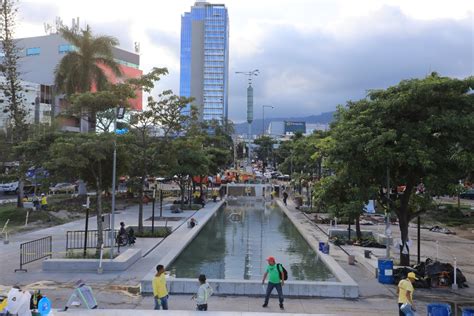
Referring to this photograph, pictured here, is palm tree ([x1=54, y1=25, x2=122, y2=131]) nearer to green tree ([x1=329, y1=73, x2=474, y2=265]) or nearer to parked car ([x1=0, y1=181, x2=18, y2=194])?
parked car ([x1=0, y1=181, x2=18, y2=194])

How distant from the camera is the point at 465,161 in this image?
1466cm

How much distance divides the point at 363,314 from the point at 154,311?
5.60 meters

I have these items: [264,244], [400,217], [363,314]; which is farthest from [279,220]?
[363,314]

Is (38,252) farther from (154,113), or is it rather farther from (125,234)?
(154,113)

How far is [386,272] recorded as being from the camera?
16.3m

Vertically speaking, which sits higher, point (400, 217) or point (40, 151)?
point (40, 151)

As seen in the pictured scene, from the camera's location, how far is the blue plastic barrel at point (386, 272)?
53.3ft

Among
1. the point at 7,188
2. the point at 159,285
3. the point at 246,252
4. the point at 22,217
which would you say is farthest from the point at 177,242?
the point at 7,188

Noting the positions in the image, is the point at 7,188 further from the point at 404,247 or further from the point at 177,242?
the point at 404,247

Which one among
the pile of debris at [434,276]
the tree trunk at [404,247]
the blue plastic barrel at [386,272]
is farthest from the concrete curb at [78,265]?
the tree trunk at [404,247]

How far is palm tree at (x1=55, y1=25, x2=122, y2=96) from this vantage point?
127 feet

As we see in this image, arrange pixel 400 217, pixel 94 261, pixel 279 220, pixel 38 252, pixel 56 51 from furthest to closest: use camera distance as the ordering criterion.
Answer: pixel 56 51, pixel 279 220, pixel 38 252, pixel 400 217, pixel 94 261

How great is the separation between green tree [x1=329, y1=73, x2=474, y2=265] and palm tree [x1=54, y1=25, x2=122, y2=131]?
26773mm

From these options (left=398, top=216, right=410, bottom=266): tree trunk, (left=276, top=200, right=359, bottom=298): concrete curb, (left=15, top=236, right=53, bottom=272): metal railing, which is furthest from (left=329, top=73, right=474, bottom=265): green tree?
(left=15, top=236, right=53, bottom=272): metal railing
